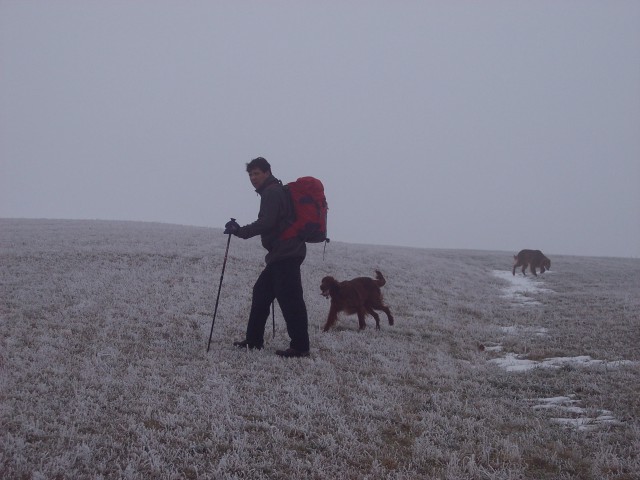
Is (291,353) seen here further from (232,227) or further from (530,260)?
(530,260)

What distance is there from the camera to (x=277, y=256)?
Answer: 7.65 meters

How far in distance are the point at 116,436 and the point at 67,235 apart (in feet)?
66.3

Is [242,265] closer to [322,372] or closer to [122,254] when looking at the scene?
[122,254]

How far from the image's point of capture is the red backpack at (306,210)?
7555 mm

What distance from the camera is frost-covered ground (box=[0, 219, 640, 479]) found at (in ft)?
14.6

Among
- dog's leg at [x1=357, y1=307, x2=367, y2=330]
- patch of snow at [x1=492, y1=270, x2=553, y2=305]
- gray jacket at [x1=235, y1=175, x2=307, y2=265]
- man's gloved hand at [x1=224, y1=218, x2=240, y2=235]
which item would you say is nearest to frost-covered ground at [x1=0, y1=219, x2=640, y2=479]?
dog's leg at [x1=357, y1=307, x2=367, y2=330]

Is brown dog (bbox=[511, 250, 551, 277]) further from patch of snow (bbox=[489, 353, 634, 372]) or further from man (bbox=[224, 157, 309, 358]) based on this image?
man (bbox=[224, 157, 309, 358])

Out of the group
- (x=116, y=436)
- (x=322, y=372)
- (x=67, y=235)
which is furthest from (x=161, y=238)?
(x=116, y=436)

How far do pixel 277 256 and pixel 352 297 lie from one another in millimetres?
3115

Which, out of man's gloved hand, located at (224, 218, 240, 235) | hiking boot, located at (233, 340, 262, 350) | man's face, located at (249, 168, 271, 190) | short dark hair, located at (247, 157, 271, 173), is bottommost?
hiking boot, located at (233, 340, 262, 350)

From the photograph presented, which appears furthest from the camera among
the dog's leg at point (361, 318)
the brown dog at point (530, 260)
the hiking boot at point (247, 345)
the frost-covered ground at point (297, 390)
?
the brown dog at point (530, 260)

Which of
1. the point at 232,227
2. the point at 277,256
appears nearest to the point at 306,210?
the point at 277,256

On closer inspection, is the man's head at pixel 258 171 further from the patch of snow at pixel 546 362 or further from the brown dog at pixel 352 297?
the patch of snow at pixel 546 362

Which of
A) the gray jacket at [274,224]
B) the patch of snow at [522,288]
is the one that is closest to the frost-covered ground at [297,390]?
the gray jacket at [274,224]
